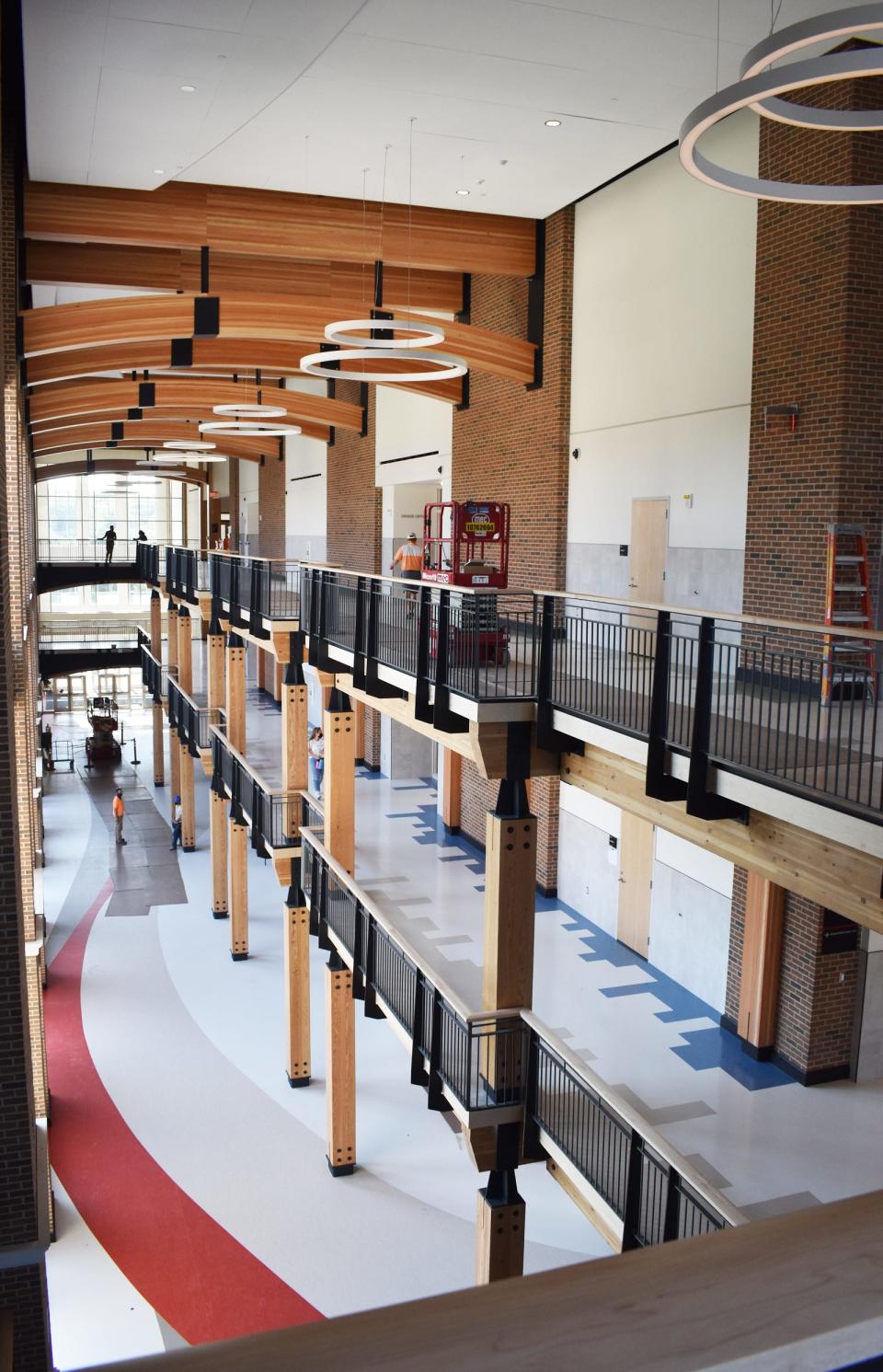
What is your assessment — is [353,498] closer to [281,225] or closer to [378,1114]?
[281,225]

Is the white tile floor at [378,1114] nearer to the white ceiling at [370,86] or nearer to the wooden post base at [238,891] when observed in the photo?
the wooden post base at [238,891]

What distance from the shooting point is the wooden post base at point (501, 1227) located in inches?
388

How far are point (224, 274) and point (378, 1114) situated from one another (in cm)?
1430

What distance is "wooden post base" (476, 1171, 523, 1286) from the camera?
984 centimetres

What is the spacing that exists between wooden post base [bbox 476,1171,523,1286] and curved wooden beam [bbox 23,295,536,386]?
1263 cm

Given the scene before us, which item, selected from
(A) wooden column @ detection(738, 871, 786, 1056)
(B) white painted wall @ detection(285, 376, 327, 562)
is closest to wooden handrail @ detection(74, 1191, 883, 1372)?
(A) wooden column @ detection(738, 871, 786, 1056)

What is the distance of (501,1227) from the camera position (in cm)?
988

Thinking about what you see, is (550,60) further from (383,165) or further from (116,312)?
(116,312)

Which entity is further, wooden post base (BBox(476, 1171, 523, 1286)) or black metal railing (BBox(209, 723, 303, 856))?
black metal railing (BBox(209, 723, 303, 856))

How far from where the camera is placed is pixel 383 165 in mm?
15461

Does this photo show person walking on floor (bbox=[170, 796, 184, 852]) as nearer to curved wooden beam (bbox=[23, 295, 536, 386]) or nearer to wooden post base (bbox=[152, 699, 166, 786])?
wooden post base (bbox=[152, 699, 166, 786])

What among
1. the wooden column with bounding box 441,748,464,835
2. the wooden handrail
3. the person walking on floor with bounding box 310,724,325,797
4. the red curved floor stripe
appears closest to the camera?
the wooden handrail

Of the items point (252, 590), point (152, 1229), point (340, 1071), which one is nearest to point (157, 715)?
point (252, 590)

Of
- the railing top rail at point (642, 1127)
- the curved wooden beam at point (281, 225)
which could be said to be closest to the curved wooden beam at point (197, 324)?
the curved wooden beam at point (281, 225)
